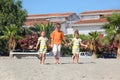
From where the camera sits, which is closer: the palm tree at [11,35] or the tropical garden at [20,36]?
the tropical garden at [20,36]

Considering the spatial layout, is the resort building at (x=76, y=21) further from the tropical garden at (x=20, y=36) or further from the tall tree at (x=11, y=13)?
the tall tree at (x=11, y=13)

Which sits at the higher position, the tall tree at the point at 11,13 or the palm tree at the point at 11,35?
the tall tree at the point at 11,13

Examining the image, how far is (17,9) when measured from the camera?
5469 cm

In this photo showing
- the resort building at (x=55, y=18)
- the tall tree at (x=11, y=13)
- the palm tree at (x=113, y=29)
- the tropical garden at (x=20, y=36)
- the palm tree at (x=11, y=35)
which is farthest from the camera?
the resort building at (x=55, y=18)

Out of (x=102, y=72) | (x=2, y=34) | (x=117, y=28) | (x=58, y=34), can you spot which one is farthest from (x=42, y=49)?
(x=2, y=34)

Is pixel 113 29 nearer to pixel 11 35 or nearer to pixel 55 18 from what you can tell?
pixel 11 35

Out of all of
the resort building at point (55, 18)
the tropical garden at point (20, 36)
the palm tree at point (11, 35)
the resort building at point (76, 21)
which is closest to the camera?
the tropical garden at point (20, 36)

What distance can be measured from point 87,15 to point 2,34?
38891mm

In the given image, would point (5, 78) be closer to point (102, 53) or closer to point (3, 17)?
point (102, 53)

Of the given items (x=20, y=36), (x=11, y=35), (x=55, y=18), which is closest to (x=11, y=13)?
(x=20, y=36)

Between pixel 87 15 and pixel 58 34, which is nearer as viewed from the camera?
pixel 58 34

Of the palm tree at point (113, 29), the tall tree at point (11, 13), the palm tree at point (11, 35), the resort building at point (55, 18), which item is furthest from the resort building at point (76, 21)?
the palm tree at point (113, 29)

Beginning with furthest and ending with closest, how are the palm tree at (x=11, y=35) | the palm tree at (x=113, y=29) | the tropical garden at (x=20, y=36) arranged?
the palm tree at (x=11, y=35) < the tropical garden at (x=20, y=36) < the palm tree at (x=113, y=29)

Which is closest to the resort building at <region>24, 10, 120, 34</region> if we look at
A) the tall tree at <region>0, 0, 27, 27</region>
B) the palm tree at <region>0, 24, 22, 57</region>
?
the tall tree at <region>0, 0, 27, 27</region>
